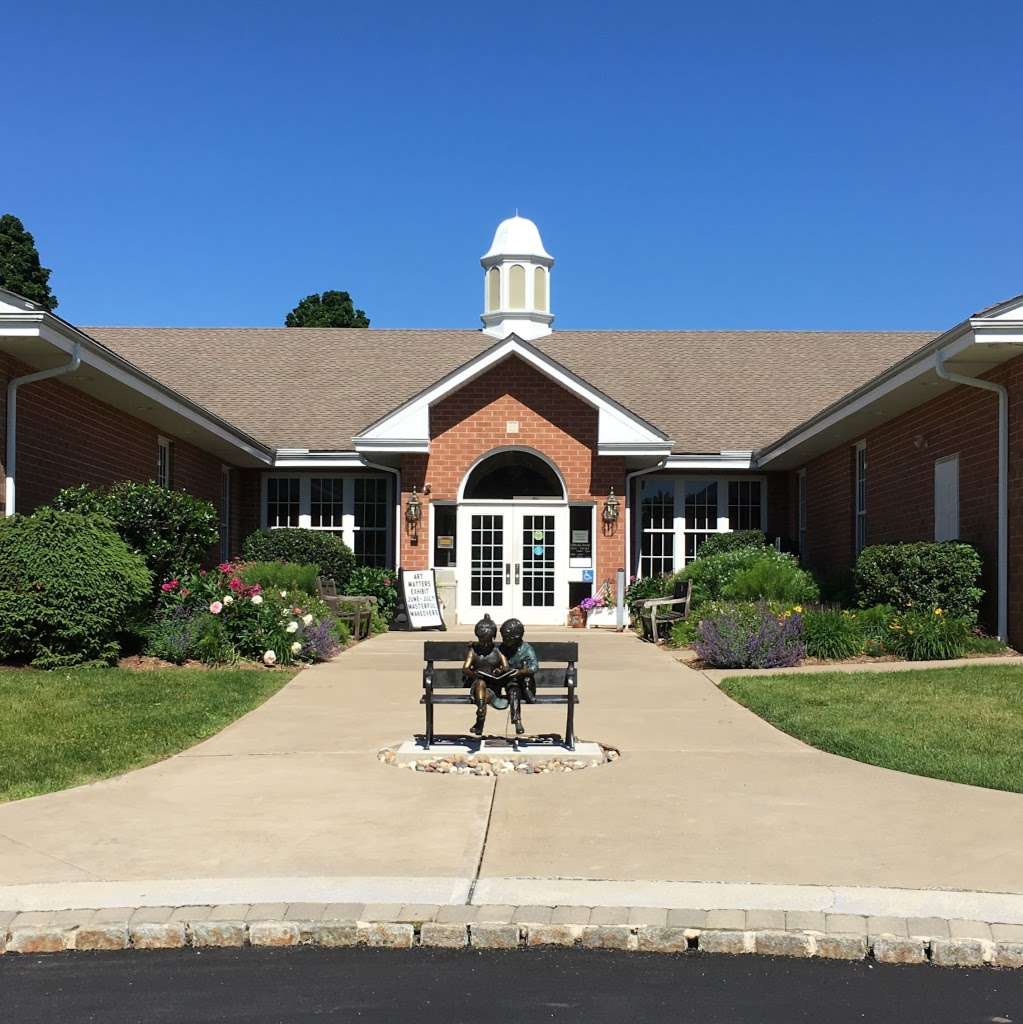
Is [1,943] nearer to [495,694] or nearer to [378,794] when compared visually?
[378,794]

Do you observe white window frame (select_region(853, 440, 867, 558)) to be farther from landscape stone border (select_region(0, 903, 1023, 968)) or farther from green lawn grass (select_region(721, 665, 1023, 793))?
landscape stone border (select_region(0, 903, 1023, 968))

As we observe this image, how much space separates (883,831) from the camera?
6.64m

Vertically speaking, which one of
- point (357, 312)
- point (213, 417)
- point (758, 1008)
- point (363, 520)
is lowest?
point (758, 1008)

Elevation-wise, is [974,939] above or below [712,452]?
below

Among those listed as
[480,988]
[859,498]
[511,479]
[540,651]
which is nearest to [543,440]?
[511,479]

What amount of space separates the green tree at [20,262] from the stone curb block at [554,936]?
42.4 m

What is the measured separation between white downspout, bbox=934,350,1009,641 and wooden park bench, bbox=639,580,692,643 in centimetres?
485

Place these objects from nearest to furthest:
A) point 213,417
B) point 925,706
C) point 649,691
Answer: point 925,706 < point 649,691 < point 213,417

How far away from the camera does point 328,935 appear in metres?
5.06

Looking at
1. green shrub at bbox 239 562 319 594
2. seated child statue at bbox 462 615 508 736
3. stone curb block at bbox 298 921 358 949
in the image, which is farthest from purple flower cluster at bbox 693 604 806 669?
stone curb block at bbox 298 921 358 949

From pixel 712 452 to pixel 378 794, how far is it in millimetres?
16853

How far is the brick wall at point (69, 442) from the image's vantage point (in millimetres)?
15086

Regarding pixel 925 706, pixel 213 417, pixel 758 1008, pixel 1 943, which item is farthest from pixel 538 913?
pixel 213 417

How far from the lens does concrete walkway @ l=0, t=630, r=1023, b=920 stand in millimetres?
5641
